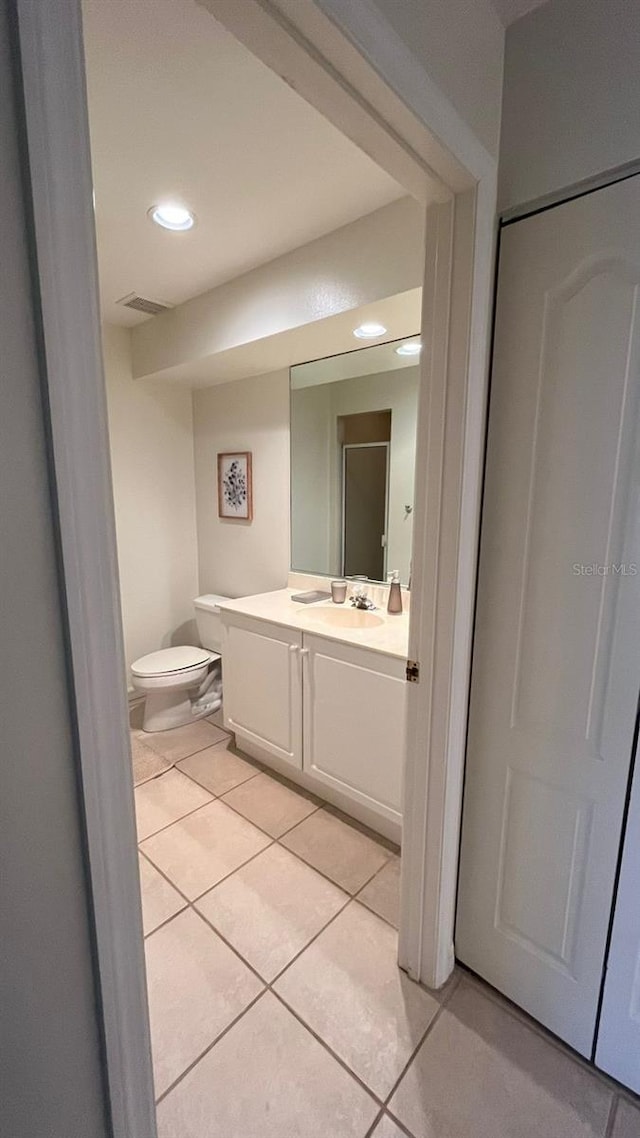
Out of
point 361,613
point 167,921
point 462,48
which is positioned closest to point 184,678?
point 361,613

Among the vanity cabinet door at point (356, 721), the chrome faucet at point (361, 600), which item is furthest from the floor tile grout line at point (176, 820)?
the chrome faucet at point (361, 600)

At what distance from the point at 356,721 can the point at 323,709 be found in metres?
0.17

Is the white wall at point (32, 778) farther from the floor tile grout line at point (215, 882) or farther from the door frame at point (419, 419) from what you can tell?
the floor tile grout line at point (215, 882)

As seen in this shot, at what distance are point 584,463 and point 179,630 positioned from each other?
2.93 metres

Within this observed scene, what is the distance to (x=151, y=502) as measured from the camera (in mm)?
3082

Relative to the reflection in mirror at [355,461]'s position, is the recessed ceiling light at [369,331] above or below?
above

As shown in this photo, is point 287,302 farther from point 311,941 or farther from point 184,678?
point 311,941

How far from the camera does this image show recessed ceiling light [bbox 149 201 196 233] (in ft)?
5.25

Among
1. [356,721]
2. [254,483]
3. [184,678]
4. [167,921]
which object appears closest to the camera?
[167,921]

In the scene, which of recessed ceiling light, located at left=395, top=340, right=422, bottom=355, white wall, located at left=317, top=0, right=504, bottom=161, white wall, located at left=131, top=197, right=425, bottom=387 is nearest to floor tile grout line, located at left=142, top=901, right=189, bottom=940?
white wall, located at left=131, top=197, right=425, bottom=387

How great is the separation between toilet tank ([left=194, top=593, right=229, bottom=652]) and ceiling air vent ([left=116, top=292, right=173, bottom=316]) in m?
1.68

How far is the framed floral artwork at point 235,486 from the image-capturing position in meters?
2.89

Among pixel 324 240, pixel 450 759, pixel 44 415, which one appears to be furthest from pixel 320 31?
pixel 450 759

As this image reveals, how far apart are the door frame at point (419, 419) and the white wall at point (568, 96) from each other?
3.8 inches
